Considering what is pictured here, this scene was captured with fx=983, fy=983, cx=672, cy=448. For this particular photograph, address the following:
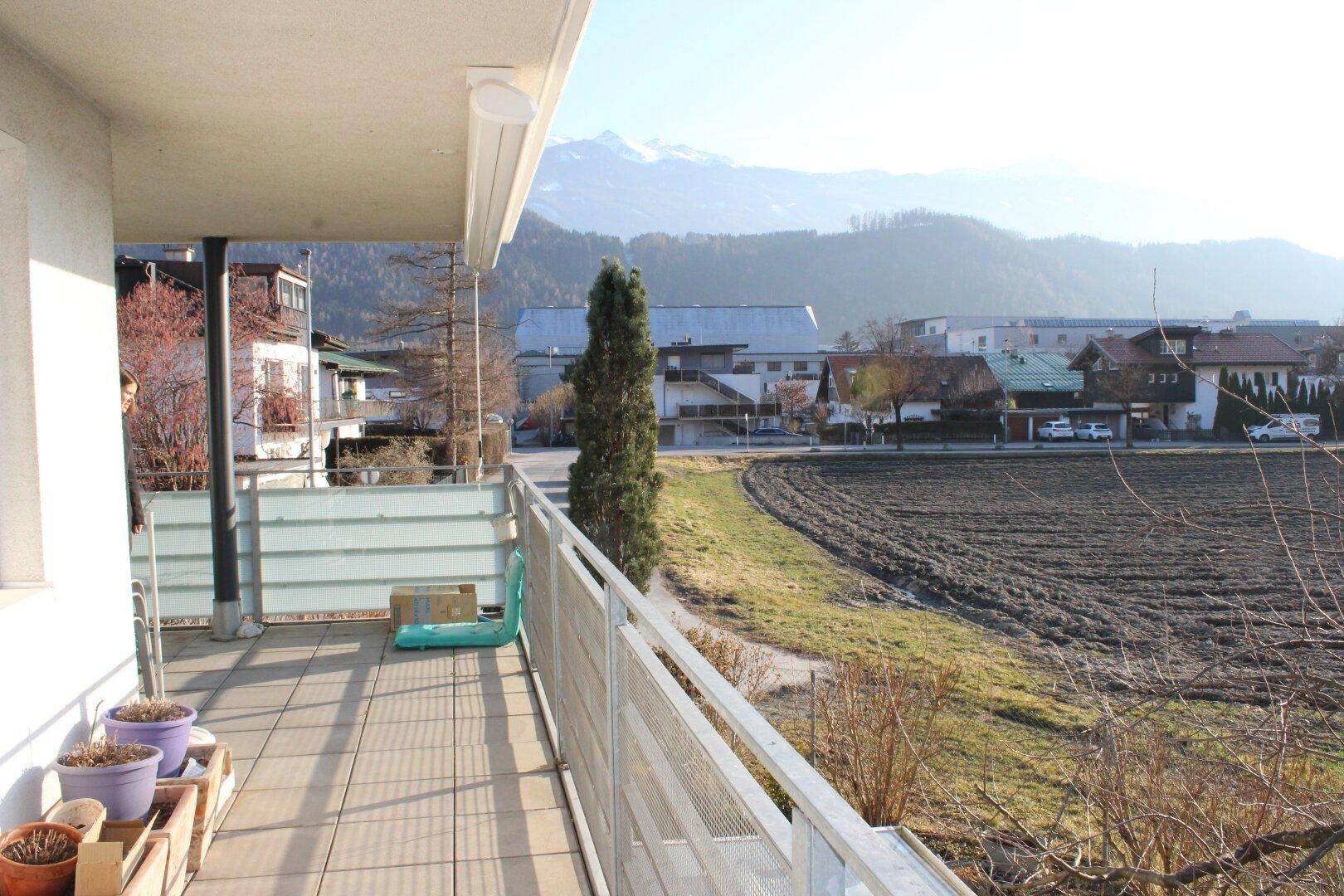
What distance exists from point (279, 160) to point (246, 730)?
250 centimetres

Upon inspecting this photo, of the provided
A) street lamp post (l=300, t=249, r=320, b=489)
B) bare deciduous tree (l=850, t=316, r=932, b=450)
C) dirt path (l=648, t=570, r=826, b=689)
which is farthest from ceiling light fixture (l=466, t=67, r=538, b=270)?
bare deciduous tree (l=850, t=316, r=932, b=450)

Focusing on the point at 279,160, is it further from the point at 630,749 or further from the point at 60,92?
the point at 630,749

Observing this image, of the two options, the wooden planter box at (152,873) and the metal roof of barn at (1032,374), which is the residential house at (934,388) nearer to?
the metal roof of barn at (1032,374)

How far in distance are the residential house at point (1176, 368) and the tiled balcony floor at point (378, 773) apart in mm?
49469

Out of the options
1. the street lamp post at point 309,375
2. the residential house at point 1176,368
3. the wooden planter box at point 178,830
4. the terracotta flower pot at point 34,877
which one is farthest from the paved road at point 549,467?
the residential house at point 1176,368

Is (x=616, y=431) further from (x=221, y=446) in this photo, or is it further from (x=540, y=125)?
(x=540, y=125)

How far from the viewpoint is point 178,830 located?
2.87 metres

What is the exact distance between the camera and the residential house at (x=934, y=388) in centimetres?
5091

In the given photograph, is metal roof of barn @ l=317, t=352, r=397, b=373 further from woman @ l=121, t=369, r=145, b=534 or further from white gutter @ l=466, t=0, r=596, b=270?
white gutter @ l=466, t=0, r=596, b=270

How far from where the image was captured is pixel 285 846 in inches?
126

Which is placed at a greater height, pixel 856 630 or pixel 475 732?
pixel 475 732

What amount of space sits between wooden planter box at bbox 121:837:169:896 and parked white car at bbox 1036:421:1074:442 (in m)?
51.6

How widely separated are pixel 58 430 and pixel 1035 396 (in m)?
55.2

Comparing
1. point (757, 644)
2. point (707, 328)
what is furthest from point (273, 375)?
point (707, 328)
